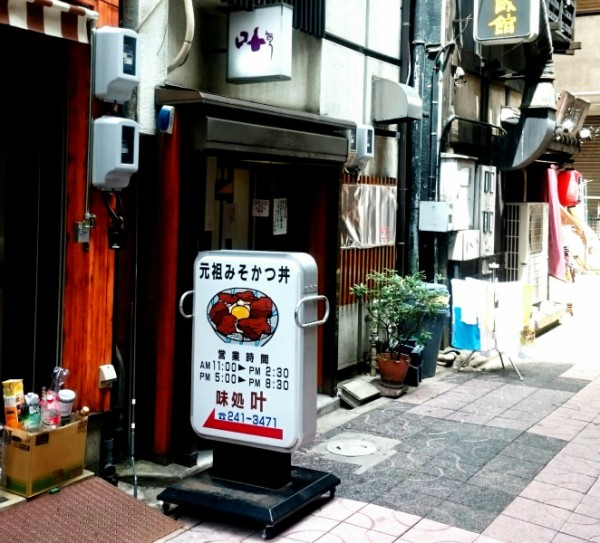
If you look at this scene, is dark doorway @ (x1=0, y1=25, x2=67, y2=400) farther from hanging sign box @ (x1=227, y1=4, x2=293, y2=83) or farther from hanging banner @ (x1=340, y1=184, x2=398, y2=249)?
hanging banner @ (x1=340, y1=184, x2=398, y2=249)

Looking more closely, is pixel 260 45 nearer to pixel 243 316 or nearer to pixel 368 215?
pixel 243 316

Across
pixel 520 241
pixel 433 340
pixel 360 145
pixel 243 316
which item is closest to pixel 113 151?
pixel 243 316

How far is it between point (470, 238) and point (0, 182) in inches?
344

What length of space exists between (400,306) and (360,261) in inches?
40.9

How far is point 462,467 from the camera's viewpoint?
8.11 metres

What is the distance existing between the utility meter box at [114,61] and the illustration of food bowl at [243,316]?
1933mm

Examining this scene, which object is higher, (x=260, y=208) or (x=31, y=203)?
(x=260, y=208)

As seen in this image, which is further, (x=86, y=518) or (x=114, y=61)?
(x=114, y=61)

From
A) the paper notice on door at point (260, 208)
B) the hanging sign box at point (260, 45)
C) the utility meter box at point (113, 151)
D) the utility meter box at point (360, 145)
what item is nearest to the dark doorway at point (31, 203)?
the utility meter box at point (113, 151)

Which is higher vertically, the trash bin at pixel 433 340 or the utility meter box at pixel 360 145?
the utility meter box at pixel 360 145

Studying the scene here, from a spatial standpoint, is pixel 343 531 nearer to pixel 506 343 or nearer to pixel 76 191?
pixel 76 191

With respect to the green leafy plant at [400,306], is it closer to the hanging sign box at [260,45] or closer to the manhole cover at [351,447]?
the manhole cover at [351,447]

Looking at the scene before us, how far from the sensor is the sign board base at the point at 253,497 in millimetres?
6293

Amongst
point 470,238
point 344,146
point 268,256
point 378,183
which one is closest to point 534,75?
point 470,238
